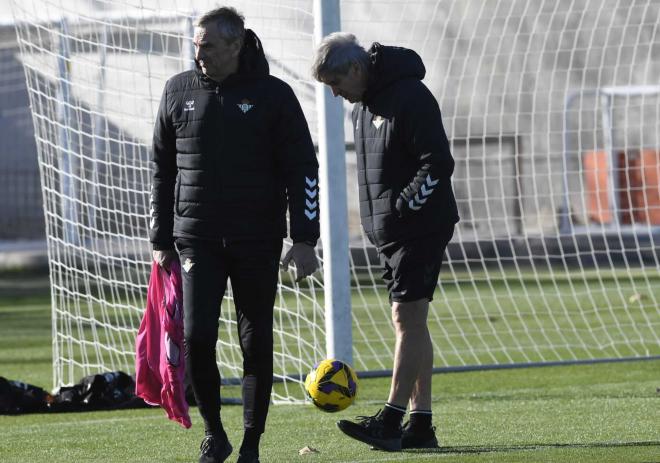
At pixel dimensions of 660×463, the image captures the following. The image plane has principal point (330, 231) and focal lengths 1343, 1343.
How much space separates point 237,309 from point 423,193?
92 centimetres

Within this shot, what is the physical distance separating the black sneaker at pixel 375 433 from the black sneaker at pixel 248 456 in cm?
61

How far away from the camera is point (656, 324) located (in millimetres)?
11906

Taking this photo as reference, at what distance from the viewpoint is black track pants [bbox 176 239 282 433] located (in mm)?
5164

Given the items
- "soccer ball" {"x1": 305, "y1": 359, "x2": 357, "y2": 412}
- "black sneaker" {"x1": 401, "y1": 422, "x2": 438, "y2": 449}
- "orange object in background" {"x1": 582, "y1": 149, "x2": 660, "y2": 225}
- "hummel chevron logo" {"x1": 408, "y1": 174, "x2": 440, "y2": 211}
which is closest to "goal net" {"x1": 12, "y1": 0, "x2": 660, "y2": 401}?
"orange object in background" {"x1": 582, "y1": 149, "x2": 660, "y2": 225}

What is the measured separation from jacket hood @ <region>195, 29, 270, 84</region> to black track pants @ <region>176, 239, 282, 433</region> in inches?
25.0

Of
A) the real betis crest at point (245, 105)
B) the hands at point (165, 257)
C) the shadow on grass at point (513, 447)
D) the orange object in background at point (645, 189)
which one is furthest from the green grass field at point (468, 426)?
the orange object in background at point (645, 189)

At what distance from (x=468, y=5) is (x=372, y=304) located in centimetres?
435

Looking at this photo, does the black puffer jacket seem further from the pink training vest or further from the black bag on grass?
the black bag on grass

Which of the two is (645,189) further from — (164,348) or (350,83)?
(164,348)

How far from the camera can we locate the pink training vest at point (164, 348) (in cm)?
554

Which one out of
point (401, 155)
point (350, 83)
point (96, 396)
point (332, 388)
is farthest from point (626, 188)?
point (350, 83)

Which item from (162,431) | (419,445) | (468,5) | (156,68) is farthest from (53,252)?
(419,445)

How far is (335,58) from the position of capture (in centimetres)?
562

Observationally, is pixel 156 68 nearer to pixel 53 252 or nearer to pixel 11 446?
pixel 53 252
